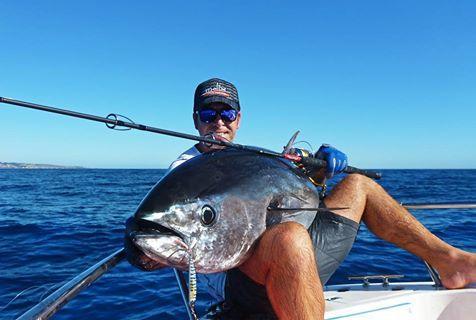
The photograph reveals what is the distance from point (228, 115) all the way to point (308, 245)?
181cm

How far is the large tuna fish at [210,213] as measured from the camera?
6.03 feet

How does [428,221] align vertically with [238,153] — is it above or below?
below

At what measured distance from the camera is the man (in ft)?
6.15

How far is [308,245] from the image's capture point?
6.32ft

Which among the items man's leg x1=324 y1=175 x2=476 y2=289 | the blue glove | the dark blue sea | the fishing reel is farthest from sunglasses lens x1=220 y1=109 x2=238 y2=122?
the dark blue sea

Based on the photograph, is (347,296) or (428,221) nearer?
(347,296)

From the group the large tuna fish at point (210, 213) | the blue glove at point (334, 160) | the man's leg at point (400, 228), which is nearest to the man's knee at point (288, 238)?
the large tuna fish at point (210, 213)

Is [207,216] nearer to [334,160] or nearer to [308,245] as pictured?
[308,245]

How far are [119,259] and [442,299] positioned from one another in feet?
8.59

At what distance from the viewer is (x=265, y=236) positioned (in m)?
2.04

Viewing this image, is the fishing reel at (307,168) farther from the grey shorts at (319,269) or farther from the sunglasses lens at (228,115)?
the sunglasses lens at (228,115)

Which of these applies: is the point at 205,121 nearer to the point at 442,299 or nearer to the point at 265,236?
the point at 265,236

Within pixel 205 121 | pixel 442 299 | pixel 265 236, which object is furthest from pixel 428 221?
pixel 265 236

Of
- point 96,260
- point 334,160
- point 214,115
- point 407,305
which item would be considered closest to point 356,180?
point 334,160
